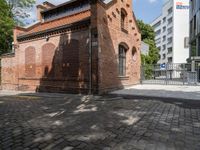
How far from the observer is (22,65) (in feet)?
57.0

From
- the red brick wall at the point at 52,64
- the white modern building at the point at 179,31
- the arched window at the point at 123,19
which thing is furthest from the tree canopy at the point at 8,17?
the white modern building at the point at 179,31

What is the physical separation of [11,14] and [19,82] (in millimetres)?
14726

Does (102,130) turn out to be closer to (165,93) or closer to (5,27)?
(165,93)

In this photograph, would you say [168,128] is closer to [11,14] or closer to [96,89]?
[96,89]

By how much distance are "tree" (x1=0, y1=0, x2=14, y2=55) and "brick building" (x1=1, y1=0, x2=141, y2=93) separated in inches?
249

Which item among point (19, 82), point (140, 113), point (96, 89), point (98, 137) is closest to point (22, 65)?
point (19, 82)

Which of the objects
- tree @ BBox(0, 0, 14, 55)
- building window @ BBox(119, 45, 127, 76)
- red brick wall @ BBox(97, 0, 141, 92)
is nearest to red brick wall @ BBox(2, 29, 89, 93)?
red brick wall @ BBox(97, 0, 141, 92)

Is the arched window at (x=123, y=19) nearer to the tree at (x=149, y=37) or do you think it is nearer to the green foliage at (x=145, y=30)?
the tree at (x=149, y=37)

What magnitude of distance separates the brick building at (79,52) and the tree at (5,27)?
6.32m

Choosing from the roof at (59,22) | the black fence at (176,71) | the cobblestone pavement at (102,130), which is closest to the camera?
the cobblestone pavement at (102,130)

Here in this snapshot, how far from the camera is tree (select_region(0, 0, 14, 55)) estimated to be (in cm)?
2380

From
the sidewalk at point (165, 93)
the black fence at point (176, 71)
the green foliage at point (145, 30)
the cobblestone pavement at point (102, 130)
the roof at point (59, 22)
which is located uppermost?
the green foliage at point (145, 30)

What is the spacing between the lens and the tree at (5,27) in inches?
937

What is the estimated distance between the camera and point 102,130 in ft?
17.7
